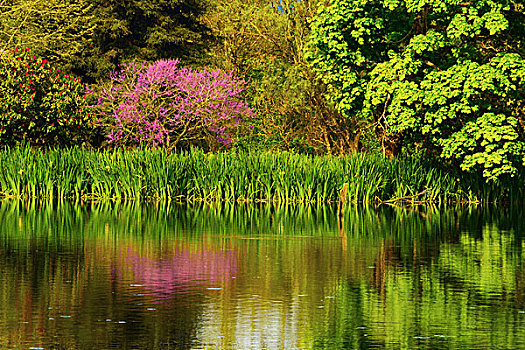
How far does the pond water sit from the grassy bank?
28.7ft

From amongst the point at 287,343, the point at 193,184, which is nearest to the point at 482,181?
the point at 193,184

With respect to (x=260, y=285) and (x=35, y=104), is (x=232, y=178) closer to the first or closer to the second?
(x=35, y=104)

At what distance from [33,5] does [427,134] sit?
21.2 meters

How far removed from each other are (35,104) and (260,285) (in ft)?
86.3

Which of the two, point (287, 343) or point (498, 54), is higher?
point (498, 54)

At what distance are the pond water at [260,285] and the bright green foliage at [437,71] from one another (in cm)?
637

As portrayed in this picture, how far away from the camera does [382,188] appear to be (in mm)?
32219

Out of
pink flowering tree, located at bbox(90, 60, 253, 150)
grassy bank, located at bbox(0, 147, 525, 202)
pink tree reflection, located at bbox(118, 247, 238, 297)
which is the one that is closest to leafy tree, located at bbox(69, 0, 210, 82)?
pink flowering tree, located at bbox(90, 60, 253, 150)

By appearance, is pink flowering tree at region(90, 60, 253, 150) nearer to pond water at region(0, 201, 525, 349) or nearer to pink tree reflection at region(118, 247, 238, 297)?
pond water at region(0, 201, 525, 349)

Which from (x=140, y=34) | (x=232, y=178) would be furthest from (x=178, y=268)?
(x=140, y=34)

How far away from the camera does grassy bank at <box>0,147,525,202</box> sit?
32188mm

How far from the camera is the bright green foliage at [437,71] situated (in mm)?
29016

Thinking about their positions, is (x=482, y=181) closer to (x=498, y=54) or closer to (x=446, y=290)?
(x=498, y=54)

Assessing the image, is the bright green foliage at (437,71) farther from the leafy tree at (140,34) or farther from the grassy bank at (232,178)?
the leafy tree at (140,34)
